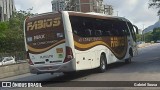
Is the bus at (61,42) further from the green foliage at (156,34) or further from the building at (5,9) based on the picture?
the green foliage at (156,34)

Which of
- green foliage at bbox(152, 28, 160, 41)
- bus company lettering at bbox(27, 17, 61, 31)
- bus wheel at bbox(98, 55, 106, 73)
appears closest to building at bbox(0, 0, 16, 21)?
green foliage at bbox(152, 28, 160, 41)

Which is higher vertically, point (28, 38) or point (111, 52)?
point (28, 38)

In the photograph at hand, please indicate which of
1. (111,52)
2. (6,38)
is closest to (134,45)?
(111,52)

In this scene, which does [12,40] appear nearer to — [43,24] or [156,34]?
[43,24]

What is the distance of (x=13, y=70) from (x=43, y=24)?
338 inches

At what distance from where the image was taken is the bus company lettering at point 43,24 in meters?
17.2

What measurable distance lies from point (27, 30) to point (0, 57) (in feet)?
71.3

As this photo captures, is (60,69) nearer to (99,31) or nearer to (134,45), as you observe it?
(99,31)

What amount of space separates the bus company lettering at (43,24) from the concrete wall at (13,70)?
6.76 m

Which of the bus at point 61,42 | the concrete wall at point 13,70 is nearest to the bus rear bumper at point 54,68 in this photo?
the bus at point 61,42

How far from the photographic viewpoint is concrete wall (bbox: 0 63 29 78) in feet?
78.3

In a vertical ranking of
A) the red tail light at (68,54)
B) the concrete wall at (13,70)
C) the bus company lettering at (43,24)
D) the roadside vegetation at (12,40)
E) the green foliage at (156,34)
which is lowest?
the green foliage at (156,34)

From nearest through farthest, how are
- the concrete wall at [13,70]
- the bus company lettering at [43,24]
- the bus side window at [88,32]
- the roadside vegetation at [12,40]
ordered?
the bus company lettering at [43,24] → the bus side window at [88,32] → the concrete wall at [13,70] → the roadside vegetation at [12,40]

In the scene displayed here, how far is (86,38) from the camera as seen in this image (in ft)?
62.2
